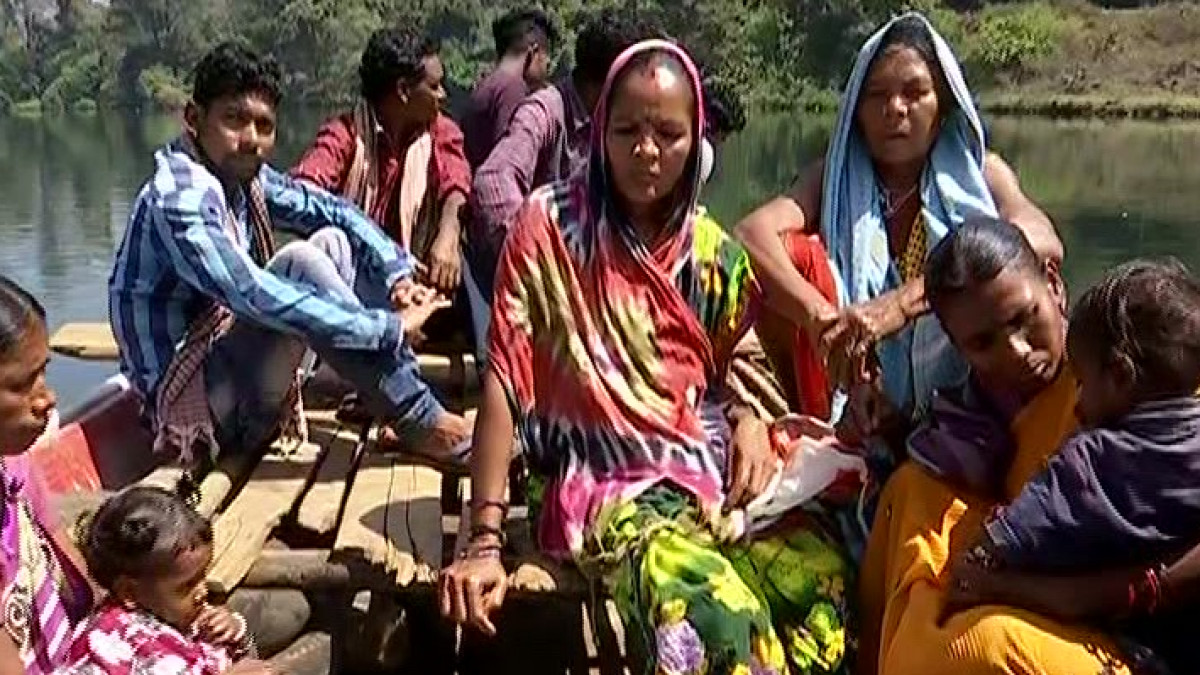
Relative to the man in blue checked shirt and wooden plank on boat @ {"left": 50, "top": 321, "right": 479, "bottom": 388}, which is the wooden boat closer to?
the man in blue checked shirt

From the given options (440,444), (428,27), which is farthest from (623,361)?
(428,27)

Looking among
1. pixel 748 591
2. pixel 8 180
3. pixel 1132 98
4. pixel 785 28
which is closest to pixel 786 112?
pixel 785 28

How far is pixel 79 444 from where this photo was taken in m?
3.56

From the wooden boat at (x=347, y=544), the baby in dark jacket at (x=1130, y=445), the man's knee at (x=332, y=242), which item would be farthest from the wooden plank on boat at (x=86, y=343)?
the baby in dark jacket at (x=1130, y=445)

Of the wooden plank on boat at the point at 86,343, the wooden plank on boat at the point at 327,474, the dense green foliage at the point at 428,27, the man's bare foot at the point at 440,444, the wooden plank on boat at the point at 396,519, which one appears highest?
the man's bare foot at the point at 440,444

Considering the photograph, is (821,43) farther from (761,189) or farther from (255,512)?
(255,512)

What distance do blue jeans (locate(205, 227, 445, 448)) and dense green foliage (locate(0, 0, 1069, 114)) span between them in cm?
2600

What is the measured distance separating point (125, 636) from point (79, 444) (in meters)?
1.51

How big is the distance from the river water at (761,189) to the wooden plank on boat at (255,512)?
15.8 ft

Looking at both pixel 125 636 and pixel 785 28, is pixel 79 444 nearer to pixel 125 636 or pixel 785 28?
pixel 125 636

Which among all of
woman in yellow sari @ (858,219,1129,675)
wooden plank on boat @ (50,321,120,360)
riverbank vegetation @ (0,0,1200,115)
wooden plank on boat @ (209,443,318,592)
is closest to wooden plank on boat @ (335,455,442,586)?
wooden plank on boat @ (209,443,318,592)

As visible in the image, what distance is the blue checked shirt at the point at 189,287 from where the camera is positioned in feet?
10.0

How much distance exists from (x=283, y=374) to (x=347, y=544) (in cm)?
60

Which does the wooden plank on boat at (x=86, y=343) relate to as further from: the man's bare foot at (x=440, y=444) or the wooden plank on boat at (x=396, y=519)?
the man's bare foot at (x=440, y=444)
